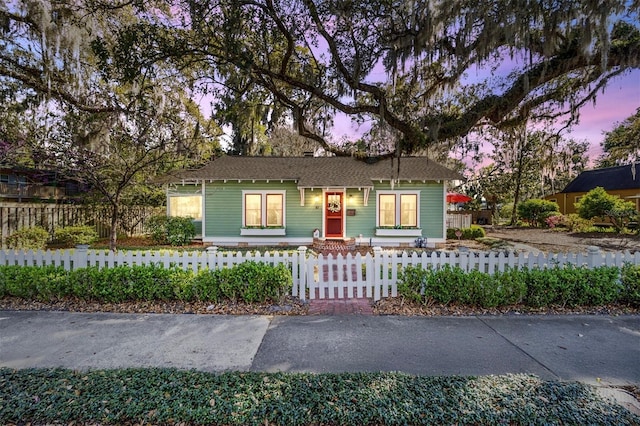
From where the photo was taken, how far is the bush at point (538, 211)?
65.3ft

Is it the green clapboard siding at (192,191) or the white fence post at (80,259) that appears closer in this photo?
the white fence post at (80,259)

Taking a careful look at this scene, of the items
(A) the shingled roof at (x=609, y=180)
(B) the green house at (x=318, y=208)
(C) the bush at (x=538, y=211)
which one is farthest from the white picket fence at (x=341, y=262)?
(A) the shingled roof at (x=609, y=180)

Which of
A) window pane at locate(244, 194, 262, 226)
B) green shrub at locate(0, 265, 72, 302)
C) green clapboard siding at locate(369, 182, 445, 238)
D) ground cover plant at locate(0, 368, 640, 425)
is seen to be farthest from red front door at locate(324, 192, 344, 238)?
ground cover plant at locate(0, 368, 640, 425)

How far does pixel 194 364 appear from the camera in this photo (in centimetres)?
309

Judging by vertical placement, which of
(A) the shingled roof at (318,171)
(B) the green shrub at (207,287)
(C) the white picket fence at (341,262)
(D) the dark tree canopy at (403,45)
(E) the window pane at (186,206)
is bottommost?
(B) the green shrub at (207,287)

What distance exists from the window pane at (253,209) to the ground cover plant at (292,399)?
9911mm

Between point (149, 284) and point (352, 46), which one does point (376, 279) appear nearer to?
point (149, 284)

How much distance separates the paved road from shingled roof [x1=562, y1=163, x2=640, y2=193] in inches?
950

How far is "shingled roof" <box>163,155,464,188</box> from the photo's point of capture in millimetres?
12031

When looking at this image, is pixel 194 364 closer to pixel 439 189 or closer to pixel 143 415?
pixel 143 415

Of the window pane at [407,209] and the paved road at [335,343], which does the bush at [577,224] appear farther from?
the paved road at [335,343]

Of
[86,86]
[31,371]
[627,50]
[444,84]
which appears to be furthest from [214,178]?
[627,50]

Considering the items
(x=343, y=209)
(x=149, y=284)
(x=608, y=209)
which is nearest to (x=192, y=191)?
(x=343, y=209)

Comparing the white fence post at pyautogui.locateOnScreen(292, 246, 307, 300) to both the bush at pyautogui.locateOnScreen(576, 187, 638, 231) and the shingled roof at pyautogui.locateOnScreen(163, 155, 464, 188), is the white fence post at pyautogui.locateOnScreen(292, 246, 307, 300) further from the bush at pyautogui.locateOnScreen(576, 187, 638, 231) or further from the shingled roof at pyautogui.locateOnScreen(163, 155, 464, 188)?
the bush at pyautogui.locateOnScreen(576, 187, 638, 231)
